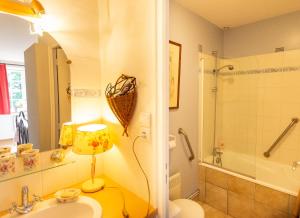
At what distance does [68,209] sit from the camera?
99 cm

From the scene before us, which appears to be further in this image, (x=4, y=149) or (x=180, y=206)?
(x=180, y=206)

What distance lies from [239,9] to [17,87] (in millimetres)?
2267

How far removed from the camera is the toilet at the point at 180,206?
4.35 ft

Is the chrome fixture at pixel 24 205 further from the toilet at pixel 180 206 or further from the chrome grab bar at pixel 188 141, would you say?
the chrome grab bar at pixel 188 141

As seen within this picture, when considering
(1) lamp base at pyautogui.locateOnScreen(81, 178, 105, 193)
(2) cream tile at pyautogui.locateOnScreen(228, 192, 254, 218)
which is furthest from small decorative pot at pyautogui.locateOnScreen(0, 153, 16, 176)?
(2) cream tile at pyautogui.locateOnScreen(228, 192, 254, 218)

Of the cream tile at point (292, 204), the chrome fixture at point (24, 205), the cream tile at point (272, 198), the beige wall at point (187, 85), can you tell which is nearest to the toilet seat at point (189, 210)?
the beige wall at point (187, 85)

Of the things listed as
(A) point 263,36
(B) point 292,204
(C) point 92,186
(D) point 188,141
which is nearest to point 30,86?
(C) point 92,186

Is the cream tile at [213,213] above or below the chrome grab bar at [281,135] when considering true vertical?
below

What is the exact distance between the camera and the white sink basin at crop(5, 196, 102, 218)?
3.07 ft

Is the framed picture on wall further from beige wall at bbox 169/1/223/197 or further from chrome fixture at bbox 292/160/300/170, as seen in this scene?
chrome fixture at bbox 292/160/300/170

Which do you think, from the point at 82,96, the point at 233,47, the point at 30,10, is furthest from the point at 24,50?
the point at 233,47

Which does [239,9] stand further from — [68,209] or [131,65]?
[68,209]

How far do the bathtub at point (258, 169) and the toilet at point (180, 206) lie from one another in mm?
516

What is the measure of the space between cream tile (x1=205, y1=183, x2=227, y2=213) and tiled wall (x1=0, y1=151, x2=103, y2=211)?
142 centimetres
